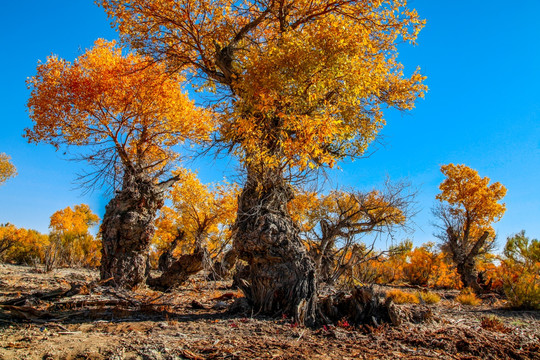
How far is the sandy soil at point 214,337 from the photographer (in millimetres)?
3355

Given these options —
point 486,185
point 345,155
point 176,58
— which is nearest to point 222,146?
point 176,58

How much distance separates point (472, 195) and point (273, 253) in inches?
540

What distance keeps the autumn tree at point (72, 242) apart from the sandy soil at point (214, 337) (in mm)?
11181

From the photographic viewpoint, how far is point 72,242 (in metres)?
18.7

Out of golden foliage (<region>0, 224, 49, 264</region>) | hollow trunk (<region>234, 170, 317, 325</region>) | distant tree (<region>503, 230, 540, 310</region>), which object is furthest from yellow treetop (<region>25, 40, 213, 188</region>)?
golden foliage (<region>0, 224, 49, 264</region>)

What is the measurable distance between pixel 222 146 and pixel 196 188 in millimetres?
9574

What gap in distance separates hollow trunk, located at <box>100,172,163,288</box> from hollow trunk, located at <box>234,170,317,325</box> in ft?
14.3

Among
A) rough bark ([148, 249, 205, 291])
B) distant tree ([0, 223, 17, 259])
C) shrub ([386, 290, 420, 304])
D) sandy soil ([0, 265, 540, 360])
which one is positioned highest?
distant tree ([0, 223, 17, 259])

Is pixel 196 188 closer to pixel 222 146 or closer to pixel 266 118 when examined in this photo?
pixel 222 146

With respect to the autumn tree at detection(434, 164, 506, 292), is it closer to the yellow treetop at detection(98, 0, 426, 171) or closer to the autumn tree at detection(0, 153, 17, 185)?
the yellow treetop at detection(98, 0, 426, 171)

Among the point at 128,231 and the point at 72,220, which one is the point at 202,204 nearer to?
the point at 128,231

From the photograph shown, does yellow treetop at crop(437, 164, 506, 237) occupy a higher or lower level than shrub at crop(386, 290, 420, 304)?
higher

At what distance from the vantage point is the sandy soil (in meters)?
3.36

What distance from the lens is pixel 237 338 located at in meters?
3.92
